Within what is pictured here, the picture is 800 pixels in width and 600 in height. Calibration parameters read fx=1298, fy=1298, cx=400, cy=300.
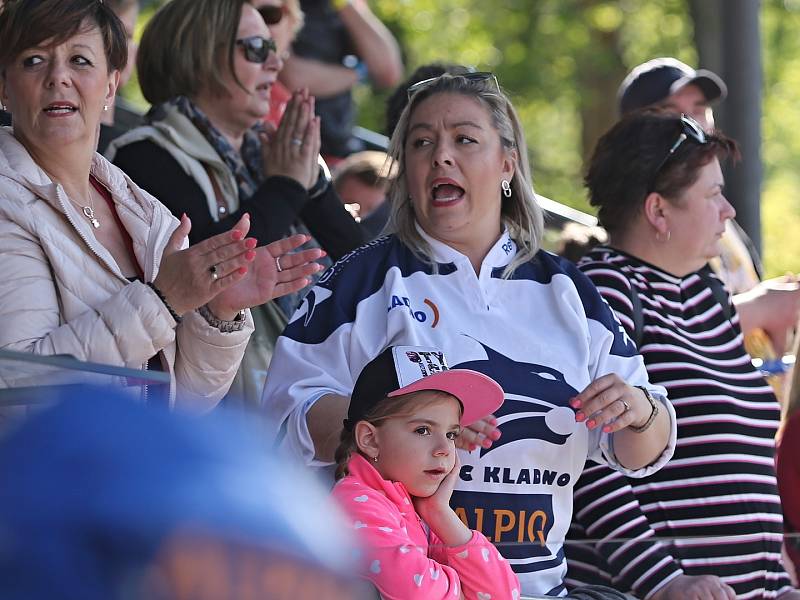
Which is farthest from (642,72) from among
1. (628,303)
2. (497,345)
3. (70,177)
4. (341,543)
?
(341,543)

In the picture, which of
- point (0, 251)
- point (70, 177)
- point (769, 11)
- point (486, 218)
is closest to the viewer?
point (0, 251)

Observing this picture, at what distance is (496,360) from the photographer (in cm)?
333

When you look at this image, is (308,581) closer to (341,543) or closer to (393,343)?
(341,543)

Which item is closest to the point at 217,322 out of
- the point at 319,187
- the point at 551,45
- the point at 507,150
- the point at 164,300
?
the point at 164,300

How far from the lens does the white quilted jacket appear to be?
290 cm

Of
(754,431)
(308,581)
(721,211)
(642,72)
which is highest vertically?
(642,72)

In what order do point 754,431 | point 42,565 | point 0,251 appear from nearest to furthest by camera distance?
point 42,565
point 0,251
point 754,431

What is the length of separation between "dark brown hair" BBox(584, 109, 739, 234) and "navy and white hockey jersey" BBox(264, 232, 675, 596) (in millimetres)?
884

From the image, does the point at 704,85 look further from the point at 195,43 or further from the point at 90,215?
the point at 90,215

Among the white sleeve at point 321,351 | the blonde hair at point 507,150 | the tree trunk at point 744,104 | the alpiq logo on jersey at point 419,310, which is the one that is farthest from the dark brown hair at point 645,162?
the tree trunk at point 744,104

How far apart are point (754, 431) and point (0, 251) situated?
2.31 meters

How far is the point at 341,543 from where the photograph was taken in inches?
33.2

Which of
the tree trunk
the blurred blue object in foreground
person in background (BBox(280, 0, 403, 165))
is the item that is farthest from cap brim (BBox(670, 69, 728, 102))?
the blurred blue object in foreground

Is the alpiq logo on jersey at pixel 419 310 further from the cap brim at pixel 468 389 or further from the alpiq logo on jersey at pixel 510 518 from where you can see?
the alpiq logo on jersey at pixel 510 518
